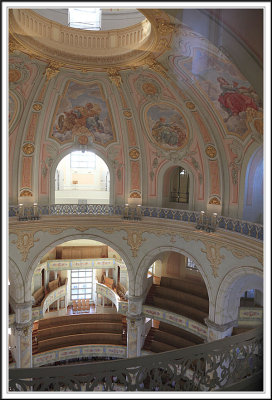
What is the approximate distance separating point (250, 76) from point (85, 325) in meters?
14.8

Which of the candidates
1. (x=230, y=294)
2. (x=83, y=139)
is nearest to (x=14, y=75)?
(x=83, y=139)

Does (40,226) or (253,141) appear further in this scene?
(40,226)

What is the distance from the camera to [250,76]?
4.46m

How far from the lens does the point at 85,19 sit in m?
10.5

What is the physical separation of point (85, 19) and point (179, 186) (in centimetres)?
792

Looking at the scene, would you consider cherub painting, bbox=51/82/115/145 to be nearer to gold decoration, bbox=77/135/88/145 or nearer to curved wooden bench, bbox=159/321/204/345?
gold decoration, bbox=77/135/88/145

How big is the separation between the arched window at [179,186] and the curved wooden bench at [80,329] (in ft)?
24.9

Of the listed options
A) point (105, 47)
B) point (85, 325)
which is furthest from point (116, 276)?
point (105, 47)

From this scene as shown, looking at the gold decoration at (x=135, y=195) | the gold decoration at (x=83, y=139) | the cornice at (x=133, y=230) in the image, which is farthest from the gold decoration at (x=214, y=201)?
the gold decoration at (x=83, y=139)

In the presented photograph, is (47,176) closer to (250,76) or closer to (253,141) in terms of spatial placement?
(253,141)

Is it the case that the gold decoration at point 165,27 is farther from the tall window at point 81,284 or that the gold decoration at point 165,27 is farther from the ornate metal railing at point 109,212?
the tall window at point 81,284

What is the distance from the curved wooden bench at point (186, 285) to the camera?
1551cm

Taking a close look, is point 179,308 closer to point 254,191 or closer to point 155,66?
point 254,191

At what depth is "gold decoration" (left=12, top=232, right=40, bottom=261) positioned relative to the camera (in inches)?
485
